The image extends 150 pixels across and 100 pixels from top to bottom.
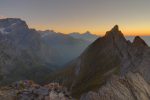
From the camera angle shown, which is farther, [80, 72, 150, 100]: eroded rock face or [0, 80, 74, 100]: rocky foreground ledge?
[0, 80, 74, 100]: rocky foreground ledge

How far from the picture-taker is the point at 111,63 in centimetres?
19800

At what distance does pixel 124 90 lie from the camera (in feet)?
246

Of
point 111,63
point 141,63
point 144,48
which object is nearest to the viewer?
point 141,63

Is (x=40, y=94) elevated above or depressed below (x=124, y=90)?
above

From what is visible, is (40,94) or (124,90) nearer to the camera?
(40,94)

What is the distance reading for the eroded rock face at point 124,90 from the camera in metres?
70.9

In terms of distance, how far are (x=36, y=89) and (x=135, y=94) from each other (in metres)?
27.3

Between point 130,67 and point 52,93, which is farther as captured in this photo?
point 130,67

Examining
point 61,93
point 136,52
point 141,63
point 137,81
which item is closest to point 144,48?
point 136,52

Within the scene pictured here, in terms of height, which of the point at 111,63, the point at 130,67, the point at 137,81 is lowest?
the point at 137,81

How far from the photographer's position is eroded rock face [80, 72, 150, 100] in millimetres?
70875

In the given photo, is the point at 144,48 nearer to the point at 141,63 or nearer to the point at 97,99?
the point at 141,63

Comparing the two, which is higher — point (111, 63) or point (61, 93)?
point (111, 63)

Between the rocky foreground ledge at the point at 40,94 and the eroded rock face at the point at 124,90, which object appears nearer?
the eroded rock face at the point at 124,90
